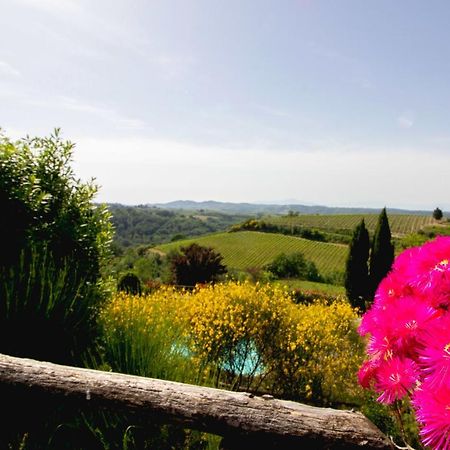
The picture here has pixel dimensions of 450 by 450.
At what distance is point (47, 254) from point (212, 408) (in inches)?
125

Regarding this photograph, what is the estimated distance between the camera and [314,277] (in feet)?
166

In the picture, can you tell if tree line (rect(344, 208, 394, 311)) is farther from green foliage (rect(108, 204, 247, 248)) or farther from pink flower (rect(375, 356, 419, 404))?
green foliage (rect(108, 204, 247, 248))

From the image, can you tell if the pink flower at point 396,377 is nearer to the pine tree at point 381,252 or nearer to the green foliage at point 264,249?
the pine tree at point 381,252

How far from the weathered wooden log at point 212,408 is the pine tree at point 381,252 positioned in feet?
92.7

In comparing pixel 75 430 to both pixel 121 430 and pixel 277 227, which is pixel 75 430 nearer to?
pixel 121 430

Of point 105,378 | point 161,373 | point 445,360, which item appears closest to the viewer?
point 445,360

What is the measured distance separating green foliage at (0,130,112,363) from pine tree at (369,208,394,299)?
2596 centimetres

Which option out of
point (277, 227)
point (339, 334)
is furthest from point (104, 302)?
point (277, 227)

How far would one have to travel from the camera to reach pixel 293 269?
50.7 metres

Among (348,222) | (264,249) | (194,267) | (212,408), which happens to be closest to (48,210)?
(212,408)

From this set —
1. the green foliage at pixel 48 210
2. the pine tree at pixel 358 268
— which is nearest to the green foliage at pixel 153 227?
the pine tree at pixel 358 268

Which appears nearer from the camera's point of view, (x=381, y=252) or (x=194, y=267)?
(x=194, y=267)

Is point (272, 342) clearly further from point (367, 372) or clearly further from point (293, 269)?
point (293, 269)

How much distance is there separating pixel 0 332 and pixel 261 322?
4.99 m
